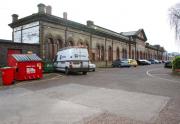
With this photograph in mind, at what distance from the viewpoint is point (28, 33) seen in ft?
81.8

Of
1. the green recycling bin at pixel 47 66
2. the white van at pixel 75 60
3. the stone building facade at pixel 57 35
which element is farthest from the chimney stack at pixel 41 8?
the white van at pixel 75 60

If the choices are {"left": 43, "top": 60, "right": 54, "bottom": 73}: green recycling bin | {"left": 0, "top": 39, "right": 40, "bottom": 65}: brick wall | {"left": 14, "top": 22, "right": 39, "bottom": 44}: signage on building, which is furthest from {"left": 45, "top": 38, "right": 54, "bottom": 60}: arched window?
{"left": 43, "top": 60, "right": 54, "bottom": 73}: green recycling bin

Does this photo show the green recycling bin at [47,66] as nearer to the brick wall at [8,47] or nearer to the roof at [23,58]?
the brick wall at [8,47]

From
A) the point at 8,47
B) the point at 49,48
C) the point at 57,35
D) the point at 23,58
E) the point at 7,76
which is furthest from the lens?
the point at 57,35

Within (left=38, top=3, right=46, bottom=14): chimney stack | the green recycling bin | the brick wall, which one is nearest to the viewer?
the brick wall

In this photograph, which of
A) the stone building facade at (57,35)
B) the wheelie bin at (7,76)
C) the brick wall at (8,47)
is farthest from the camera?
the stone building facade at (57,35)

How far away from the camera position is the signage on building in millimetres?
23922

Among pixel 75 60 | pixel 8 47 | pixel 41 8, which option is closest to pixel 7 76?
pixel 75 60

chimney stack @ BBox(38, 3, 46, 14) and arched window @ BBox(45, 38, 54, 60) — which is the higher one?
chimney stack @ BBox(38, 3, 46, 14)

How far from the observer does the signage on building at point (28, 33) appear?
78.5ft

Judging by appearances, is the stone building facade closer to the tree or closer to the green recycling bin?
the green recycling bin

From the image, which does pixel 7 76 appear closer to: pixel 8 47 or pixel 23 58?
pixel 23 58

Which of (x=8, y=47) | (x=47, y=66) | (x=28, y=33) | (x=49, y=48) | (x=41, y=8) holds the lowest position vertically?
(x=47, y=66)

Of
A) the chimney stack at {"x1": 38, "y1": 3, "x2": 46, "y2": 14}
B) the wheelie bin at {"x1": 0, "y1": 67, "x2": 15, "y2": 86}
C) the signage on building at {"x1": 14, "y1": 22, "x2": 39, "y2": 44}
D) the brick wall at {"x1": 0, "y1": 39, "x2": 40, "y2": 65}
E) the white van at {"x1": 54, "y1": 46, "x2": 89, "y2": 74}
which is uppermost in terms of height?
the chimney stack at {"x1": 38, "y1": 3, "x2": 46, "y2": 14}
